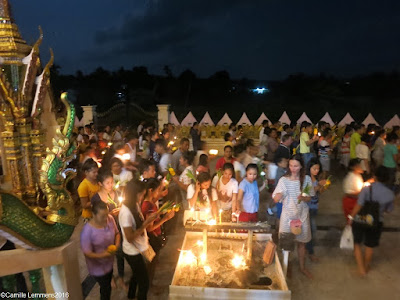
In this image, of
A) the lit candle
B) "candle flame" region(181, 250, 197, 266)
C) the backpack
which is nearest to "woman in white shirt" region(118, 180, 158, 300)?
"candle flame" region(181, 250, 197, 266)

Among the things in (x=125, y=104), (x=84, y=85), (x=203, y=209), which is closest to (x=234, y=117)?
(x=125, y=104)

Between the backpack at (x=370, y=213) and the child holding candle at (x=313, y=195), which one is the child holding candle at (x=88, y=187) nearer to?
the child holding candle at (x=313, y=195)

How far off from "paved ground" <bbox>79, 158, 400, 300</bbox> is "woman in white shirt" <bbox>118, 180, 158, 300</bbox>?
0.84 metres

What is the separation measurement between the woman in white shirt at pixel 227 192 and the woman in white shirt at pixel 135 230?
185cm

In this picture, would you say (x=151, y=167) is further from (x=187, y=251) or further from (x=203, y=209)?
(x=187, y=251)

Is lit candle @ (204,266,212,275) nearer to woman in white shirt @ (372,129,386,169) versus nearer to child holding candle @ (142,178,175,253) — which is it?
child holding candle @ (142,178,175,253)

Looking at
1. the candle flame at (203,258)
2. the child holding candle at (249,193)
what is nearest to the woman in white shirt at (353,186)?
the child holding candle at (249,193)

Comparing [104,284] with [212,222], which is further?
[212,222]

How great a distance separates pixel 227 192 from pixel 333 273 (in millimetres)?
2089

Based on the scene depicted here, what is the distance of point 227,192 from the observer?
217 inches

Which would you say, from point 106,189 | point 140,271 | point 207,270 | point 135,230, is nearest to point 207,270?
point 207,270

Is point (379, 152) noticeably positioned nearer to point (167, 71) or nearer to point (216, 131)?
point (216, 131)

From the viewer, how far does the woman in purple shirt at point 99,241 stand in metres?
3.53

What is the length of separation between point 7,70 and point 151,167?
2.78m
